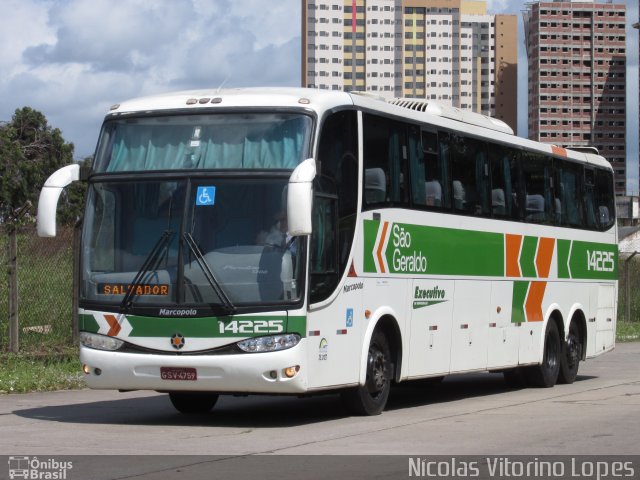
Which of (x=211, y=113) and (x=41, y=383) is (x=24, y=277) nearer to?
(x=41, y=383)

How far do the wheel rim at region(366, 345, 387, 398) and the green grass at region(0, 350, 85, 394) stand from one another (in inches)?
200

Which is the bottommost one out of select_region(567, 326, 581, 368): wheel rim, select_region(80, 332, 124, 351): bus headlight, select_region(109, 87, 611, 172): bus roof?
select_region(567, 326, 581, 368): wheel rim

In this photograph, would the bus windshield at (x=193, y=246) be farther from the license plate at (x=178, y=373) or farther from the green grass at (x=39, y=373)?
the green grass at (x=39, y=373)

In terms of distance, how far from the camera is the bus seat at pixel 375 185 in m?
14.4

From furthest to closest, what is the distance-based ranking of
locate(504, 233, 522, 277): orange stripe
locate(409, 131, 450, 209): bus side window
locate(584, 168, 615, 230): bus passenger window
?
locate(584, 168, 615, 230): bus passenger window
locate(504, 233, 522, 277): orange stripe
locate(409, 131, 450, 209): bus side window


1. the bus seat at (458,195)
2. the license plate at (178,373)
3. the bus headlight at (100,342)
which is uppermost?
the bus seat at (458,195)

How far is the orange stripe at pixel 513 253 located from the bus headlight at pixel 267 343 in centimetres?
643

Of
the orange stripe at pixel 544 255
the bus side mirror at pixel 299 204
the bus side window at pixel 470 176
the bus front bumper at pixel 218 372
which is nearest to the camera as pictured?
the bus side mirror at pixel 299 204

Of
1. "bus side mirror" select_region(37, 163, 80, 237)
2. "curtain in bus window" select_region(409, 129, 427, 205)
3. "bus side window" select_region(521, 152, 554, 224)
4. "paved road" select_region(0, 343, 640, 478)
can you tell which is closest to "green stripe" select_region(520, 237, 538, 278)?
"bus side window" select_region(521, 152, 554, 224)

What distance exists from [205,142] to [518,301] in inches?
276

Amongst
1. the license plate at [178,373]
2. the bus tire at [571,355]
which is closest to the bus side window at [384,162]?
the license plate at [178,373]

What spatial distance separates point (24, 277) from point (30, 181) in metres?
40.2

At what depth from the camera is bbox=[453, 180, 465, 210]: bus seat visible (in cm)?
1691

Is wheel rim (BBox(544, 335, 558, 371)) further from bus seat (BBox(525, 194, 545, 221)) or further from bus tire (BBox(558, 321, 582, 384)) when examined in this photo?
bus seat (BBox(525, 194, 545, 221))
